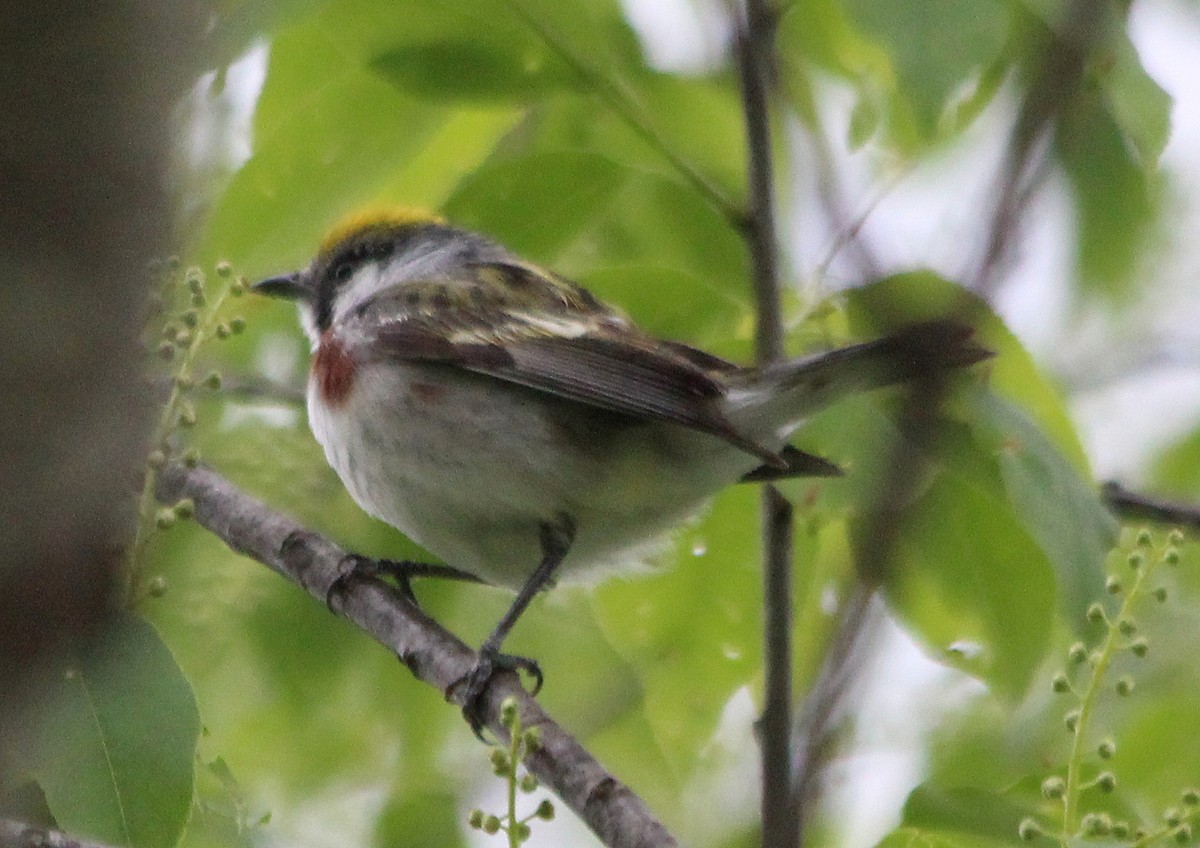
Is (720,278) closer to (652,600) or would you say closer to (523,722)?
(652,600)

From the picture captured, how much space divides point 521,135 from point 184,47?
3.16 m

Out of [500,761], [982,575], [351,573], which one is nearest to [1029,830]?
[982,575]

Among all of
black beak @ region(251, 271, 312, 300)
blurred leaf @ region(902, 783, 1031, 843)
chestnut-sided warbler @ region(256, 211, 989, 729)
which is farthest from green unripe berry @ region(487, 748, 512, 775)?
black beak @ region(251, 271, 312, 300)

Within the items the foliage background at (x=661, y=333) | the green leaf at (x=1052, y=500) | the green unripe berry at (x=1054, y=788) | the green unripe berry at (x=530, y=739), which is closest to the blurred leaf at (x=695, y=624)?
the foliage background at (x=661, y=333)

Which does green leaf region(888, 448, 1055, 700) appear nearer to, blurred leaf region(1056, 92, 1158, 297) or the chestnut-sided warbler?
the chestnut-sided warbler

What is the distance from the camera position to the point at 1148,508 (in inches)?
157

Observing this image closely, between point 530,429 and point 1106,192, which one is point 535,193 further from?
point 1106,192

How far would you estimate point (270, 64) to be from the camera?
3326mm

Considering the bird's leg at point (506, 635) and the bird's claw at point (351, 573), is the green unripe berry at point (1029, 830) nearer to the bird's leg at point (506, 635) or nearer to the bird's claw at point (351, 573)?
the bird's leg at point (506, 635)

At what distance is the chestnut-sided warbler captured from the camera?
141 inches

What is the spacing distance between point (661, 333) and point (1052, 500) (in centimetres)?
106

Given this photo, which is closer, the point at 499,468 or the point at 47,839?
the point at 47,839

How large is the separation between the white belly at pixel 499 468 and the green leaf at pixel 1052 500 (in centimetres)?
99

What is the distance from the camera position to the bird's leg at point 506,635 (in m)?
3.14
